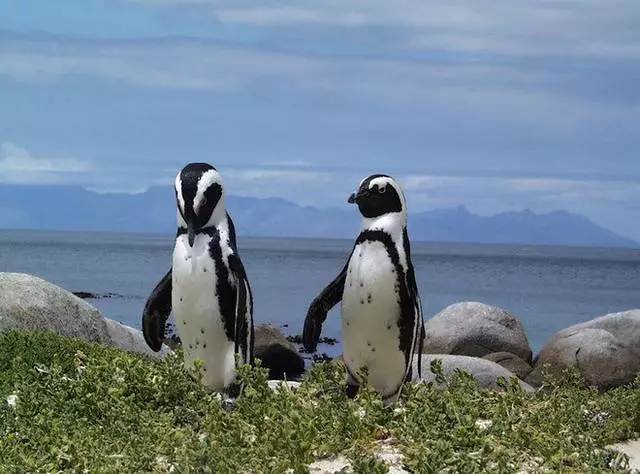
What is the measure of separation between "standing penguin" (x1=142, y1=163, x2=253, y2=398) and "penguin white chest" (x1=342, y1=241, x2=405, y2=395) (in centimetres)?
71

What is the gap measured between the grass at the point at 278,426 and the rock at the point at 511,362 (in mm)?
9003

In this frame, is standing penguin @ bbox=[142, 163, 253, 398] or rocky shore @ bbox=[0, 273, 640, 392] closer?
standing penguin @ bbox=[142, 163, 253, 398]

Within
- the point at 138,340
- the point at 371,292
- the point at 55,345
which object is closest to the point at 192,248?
the point at 371,292

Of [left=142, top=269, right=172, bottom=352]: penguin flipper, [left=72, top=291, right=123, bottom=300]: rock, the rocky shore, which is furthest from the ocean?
[left=142, top=269, right=172, bottom=352]: penguin flipper

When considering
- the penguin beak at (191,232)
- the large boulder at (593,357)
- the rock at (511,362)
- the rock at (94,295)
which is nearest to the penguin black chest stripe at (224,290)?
the penguin beak at (191,232)

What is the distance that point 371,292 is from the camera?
7.31 metres

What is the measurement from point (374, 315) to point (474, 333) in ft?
36.1

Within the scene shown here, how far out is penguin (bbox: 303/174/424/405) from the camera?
24.1 feet

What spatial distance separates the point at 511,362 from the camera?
1759 centimetres

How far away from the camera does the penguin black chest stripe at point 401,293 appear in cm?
739

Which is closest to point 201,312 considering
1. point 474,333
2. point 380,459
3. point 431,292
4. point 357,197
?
point 357,197

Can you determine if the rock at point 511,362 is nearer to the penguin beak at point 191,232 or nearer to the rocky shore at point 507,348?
the rocky shore at point 507,348

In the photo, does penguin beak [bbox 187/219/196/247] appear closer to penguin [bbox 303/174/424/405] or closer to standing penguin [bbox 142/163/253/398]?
standing penguin [bbox 142/163/253/398]

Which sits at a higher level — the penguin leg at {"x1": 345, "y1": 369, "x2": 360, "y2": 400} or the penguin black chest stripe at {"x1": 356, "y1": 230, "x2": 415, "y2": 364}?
the penguin black chest stripe at {"x1": 356, "y1": 230, "x2": 415, "y2": 364}
